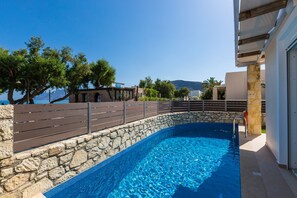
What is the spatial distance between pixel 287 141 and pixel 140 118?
6.57 m

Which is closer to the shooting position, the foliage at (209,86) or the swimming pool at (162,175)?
the swimming pool at (162,175)

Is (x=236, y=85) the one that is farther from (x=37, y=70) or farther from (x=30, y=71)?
(x=30, y=71)

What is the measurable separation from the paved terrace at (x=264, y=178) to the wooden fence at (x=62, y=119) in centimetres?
432

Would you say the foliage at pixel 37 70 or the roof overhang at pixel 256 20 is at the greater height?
the foliage at pixel 37 70

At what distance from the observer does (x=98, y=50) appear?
31.5 m

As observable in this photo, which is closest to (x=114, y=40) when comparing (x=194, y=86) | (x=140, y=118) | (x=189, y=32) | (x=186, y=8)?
(x=189, y=32)

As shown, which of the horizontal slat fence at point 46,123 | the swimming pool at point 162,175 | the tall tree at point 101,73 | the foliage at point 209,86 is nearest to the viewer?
the horizontal slat fence at point 46,123

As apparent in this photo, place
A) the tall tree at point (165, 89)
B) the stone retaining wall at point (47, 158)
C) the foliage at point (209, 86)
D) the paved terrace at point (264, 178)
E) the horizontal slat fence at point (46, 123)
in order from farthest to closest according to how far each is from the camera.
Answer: the tall tree at point (165, 89) < the foliage at point (209, 86) < the horizontal slat fence at point (46, 123) < the stone retaining wall at point (47, 158) < the paved terrace at point (264, 178)

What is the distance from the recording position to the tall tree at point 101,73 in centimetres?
3138

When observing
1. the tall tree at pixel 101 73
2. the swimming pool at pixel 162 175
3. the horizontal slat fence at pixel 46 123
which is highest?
the tall tree at pixel 101 73

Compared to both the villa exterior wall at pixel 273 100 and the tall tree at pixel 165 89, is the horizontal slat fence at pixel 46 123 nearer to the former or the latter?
the villa exterior wall at pixel 273 100

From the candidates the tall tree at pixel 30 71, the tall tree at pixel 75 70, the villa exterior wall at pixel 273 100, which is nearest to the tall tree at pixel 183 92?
the tall tree at pixel 75 70

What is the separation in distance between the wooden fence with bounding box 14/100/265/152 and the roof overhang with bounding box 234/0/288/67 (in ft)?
15.3

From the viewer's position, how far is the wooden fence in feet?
11.9
